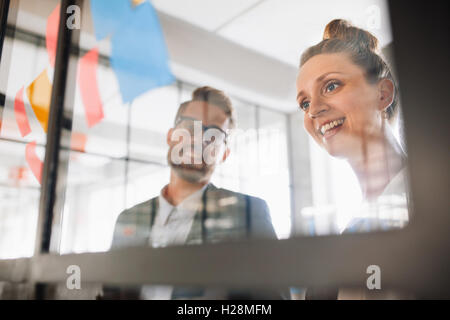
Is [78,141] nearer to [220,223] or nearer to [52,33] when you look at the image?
[52,33]

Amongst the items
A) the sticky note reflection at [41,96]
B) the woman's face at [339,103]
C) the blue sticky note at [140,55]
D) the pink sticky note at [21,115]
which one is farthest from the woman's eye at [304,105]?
the pink sticky note at [21,115]

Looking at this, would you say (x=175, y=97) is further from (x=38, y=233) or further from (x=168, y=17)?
(x=38, y=233)

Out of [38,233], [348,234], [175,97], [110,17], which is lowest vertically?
[348,234]

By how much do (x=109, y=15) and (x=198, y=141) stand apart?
685mm

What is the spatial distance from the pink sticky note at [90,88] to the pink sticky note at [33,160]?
283 mm

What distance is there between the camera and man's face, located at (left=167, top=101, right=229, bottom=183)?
1064 millimetres

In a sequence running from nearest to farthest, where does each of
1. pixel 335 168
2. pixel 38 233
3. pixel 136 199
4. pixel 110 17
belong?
pixel 335 168 < pixel 136 199 < pixel 38 233 < pixel 110 17

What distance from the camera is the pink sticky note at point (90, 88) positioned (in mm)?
1411

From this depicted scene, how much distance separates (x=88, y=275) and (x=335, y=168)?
74 cm

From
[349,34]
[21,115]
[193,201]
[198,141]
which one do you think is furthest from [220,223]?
[21,115]

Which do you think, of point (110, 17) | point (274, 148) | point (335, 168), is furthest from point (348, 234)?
point (110, 17)

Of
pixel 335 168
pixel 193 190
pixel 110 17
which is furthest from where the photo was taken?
pixel 110 17

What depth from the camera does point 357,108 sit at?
2.60 ft
